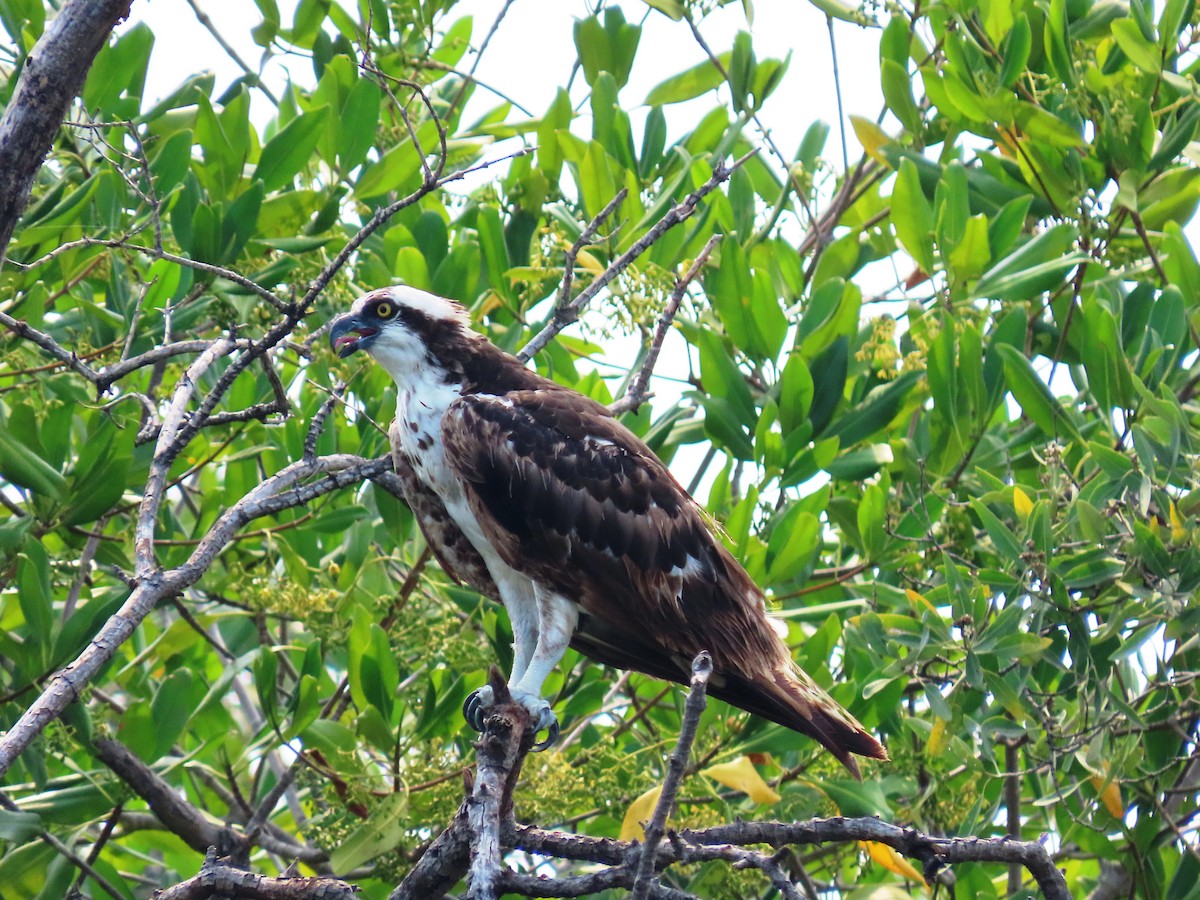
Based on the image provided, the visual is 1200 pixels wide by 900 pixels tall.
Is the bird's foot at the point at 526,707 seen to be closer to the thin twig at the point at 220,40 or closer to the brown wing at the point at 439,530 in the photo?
the brown wing at the point at 439,530

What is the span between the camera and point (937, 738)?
14.9 ft


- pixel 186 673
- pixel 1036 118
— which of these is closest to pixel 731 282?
pixel 1036 118

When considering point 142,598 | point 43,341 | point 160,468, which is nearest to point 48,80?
point 43,341

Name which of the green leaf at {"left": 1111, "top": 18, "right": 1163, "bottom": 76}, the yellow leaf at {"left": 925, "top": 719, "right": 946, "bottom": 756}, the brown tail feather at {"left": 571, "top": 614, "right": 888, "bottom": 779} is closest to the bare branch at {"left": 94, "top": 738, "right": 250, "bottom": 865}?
the brown tail feather at {"left": 571, "top": 614, "right": 888, "bottom": 779}

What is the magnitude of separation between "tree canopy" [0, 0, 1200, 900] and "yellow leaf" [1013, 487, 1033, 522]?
1cm

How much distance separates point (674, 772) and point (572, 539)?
2397 mm

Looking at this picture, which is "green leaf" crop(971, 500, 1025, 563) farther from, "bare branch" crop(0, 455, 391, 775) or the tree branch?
the tree branch

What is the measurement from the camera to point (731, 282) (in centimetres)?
537

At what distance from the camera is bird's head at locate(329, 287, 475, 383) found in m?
5.01

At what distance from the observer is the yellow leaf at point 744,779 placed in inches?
174

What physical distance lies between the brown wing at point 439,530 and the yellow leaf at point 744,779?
1.05 metres

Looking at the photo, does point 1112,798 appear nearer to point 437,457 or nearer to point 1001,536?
point 1001,536

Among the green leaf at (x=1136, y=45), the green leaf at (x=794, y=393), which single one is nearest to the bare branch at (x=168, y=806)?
the green leaf at (x=794, y=393)

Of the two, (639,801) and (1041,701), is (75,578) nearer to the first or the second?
(639,801)
